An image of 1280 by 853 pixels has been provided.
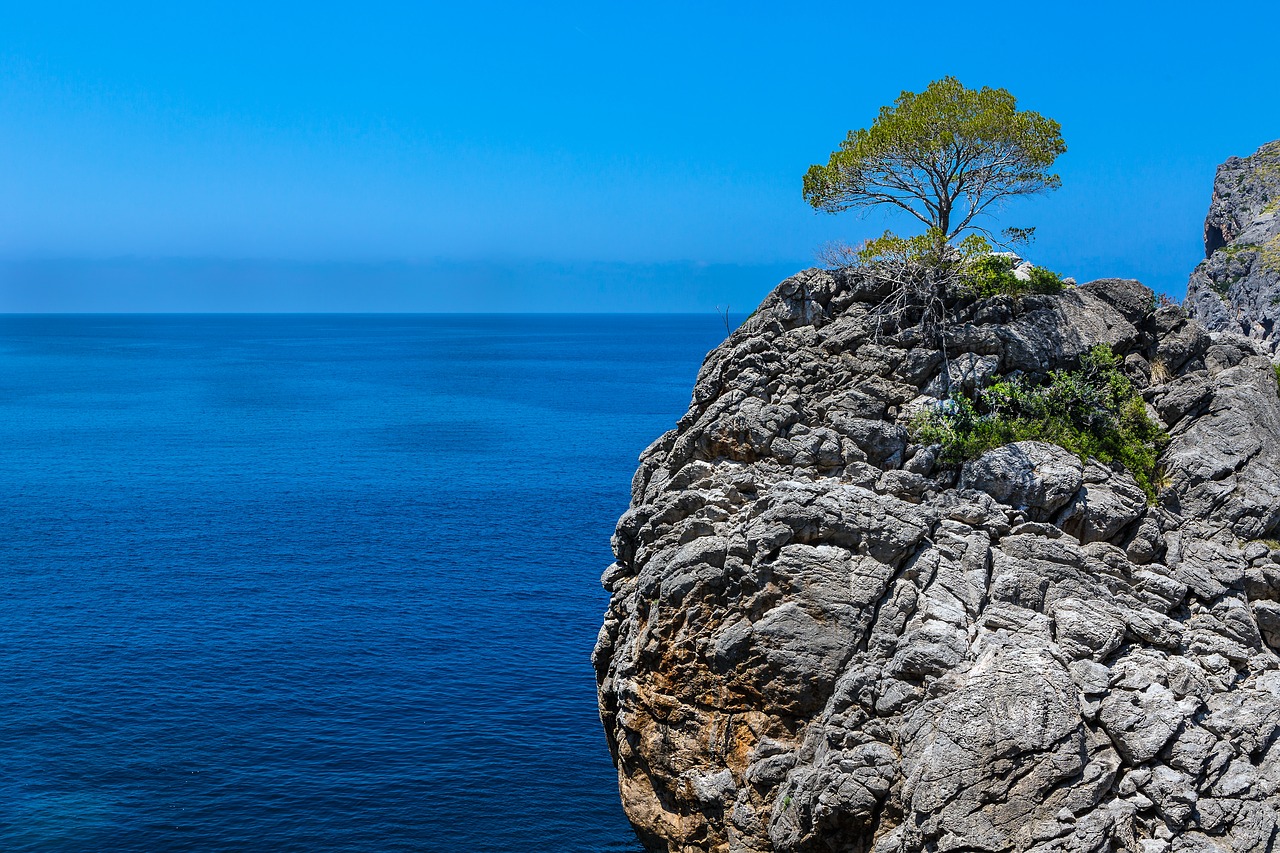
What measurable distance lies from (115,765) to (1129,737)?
147ft

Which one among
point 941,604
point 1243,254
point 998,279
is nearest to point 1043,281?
point 998,279

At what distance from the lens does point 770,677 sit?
33.4 metres

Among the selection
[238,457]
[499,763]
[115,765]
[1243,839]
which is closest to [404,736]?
[499,763]

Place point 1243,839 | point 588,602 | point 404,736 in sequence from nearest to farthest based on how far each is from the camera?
→ 1. point 1243,839
2. point 404,736
3. point 588,602

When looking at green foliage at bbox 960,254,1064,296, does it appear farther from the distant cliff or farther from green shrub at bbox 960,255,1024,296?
the distant cliff

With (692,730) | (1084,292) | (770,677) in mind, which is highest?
(1084,292)

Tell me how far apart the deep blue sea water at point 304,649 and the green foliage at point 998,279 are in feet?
88.3

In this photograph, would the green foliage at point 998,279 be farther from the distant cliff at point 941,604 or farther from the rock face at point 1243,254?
the rock face at point 1243,254

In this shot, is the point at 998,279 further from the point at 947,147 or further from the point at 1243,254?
the point at 1243,254

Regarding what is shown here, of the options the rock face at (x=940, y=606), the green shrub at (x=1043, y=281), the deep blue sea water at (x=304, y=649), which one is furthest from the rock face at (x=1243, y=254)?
the rock face at (x=940, y=606)

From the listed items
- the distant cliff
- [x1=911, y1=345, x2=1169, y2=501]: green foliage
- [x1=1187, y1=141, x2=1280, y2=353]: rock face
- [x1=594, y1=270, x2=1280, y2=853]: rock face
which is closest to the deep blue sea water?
[x1=594, y1=270, x2=1280, y2=853]: rock face

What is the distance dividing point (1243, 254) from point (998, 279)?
393ft

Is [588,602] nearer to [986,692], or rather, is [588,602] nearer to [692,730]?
[692,730]

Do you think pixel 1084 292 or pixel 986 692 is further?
pixel 1084 292
